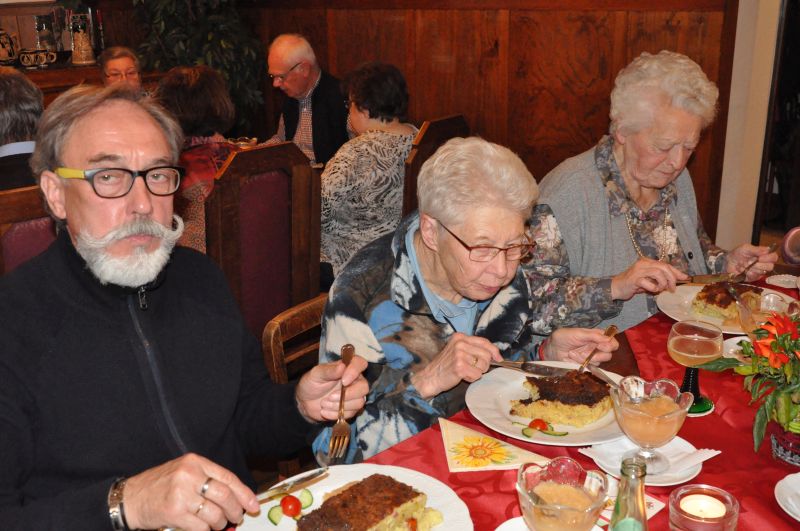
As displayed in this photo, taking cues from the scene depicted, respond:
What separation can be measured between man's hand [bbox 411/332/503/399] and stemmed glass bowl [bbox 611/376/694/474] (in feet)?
1.06

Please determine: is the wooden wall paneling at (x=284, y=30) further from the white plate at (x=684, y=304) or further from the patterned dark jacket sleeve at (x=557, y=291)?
the white plate at (x=684, y=304)

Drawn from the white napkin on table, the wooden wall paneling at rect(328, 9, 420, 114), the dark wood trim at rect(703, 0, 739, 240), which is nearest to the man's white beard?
the white napkin on table

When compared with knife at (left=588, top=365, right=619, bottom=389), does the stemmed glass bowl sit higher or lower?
higher

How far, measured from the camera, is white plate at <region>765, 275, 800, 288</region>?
105 inches

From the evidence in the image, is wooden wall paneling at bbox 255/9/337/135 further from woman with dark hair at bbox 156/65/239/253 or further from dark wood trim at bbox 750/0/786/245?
dark wood trim at bbox 750/0/786/245

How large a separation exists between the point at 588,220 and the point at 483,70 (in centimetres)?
301

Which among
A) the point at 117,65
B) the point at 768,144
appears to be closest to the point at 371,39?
the point at 117,65

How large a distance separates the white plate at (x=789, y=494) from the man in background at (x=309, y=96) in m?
4.33

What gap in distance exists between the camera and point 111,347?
165 cm

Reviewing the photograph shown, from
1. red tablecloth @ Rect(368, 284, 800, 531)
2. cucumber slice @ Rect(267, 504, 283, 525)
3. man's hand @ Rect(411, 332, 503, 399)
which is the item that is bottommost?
red tablecloth @ Rect(368, 284, 800, 531)

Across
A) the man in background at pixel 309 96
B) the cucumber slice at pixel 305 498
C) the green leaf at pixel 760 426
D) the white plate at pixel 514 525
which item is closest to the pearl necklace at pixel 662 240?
the green leaf at pixel 760 426

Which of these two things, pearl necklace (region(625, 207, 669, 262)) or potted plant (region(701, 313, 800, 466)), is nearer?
potted plant (region(701, 313, 800, 466))

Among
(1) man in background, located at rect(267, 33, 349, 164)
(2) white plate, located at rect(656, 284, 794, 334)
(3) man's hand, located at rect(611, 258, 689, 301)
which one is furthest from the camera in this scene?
(1) man in background, located at rect(267, 33, 349, 164)

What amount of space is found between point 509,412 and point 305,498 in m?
0.57
